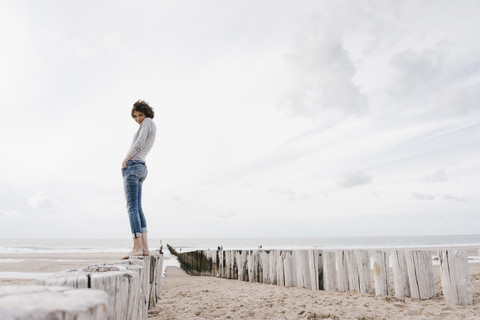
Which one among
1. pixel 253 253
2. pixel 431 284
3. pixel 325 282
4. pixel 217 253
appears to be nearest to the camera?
pixel 431 284

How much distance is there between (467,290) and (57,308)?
15.5 ft

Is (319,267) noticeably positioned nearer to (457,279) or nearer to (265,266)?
(265,266)

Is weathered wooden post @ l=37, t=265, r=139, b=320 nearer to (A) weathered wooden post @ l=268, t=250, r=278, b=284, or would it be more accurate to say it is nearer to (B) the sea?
(A) weathered wooden post @ l=268, t=250, r=278, b=284

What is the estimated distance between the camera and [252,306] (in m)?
4.11

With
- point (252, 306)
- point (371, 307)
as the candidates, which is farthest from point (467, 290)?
point (252, 306)

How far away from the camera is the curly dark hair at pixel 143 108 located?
433cm

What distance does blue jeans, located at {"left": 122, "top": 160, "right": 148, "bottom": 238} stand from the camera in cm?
395

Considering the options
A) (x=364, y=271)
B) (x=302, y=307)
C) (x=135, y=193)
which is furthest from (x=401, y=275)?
(x=135, y=193)

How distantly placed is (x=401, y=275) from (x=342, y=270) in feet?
2.78

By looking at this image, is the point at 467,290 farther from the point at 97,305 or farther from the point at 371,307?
the point at 97,305

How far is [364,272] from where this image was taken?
189 inches

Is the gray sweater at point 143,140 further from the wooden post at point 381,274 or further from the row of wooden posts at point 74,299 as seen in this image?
the wooden post at point 381,274

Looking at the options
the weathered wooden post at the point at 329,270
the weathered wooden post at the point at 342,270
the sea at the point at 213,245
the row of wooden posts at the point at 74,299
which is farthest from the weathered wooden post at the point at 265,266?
the sea at the point at 213,245

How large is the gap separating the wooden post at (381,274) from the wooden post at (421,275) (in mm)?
343
